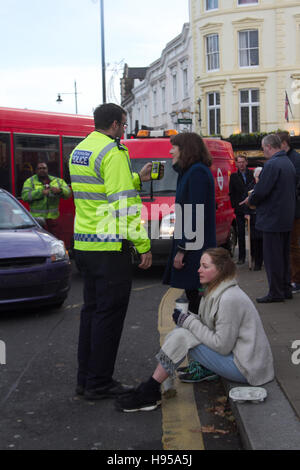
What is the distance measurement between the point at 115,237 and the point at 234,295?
888 millimetres

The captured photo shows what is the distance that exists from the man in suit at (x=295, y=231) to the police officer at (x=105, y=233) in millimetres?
3680

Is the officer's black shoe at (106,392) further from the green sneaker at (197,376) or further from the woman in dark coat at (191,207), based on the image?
the woman in dark coat at (191,207)

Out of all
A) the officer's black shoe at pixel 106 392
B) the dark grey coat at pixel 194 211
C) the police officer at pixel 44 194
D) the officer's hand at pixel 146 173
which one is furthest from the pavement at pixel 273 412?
the police officer at pixel 44 194

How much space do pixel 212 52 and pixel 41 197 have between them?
97.5ft

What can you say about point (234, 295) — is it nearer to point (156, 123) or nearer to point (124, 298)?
point (124, 298)

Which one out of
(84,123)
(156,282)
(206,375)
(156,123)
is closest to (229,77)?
(156,123)

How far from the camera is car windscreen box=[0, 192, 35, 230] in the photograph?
862cm

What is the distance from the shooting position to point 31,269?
763cm

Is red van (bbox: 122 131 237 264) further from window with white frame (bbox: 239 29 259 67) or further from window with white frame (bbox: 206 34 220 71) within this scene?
window with white frame (bbox: 206 34 220 71)

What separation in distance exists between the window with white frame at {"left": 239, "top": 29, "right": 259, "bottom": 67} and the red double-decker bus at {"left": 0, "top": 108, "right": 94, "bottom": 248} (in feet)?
86.9

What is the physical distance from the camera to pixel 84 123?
13.9 metres

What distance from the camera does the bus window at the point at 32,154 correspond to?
40.5 ft

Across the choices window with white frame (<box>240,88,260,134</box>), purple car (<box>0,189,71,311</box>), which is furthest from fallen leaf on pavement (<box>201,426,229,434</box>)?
window with white frame (<box>240,88,260,134</box>)

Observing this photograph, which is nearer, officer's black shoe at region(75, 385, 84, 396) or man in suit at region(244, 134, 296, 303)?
officer's black shoe at region(75, 385, 84, 396)
